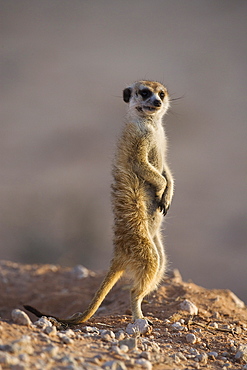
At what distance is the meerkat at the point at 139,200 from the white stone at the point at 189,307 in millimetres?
335

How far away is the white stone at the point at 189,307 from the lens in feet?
14.3

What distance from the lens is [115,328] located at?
146 inches

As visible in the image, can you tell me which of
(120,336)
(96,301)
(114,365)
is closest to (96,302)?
(96,301)

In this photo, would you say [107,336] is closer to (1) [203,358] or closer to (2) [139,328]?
(2) [139,328]

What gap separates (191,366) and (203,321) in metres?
1.27

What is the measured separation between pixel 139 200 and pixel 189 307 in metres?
0.96

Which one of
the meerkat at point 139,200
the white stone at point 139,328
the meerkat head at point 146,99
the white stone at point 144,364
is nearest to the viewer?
the white stone at point 144,364

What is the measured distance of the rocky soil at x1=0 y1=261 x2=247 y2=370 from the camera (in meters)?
2.63

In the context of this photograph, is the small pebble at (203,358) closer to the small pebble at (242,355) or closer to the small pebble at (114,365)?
the small pebble at (242,355)

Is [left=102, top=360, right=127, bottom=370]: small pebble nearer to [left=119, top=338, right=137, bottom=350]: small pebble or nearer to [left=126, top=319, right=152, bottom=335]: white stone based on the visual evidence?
[left=119, top=338, right=137, bottom=350]: small pebble

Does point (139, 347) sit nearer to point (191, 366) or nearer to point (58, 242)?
point (191, 366)

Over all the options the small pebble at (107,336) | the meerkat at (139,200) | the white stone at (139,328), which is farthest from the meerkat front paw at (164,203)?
the small pebble at (107,336)

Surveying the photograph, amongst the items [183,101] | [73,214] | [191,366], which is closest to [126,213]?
[191,366]

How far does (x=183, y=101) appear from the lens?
51.2 feet
